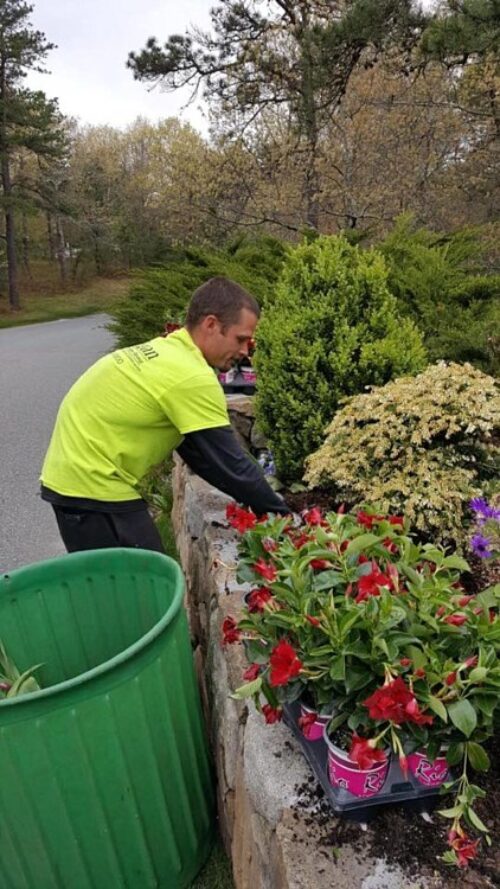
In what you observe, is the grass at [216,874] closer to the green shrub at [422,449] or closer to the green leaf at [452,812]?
the green leaf at [452,812]

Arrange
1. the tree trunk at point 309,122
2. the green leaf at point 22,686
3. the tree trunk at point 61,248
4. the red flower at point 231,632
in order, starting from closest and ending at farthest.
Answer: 1. the red flower at point 231,632
2. the green leaf at point 22,686
3. the tree trunk at point 309,122
4. the tree trunk at point 61,248

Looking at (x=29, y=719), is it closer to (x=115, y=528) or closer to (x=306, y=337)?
(x=115, y=528)

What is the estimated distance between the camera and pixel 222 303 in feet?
7.09

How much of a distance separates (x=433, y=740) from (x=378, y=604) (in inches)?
9.8

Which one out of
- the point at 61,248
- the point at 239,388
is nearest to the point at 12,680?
the point at 239,388

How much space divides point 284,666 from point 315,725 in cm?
21

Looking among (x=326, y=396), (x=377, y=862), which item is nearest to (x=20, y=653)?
(x=377, y=862)

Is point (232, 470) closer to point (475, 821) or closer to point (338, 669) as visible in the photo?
point (338, 669)

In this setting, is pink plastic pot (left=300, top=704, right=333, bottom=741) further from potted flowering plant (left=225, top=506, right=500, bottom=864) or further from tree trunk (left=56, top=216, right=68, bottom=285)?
tree trunk (left=56, top=216, right=68, bottom=285)

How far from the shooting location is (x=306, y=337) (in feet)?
9.10

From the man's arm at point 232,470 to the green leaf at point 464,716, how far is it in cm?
109

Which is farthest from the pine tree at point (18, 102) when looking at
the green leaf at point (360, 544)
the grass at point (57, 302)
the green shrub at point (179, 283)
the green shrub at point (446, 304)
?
the green leaf at point (360, 544)

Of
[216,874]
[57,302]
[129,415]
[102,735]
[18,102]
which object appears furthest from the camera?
[57,302]

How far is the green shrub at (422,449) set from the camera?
2.09 metres
